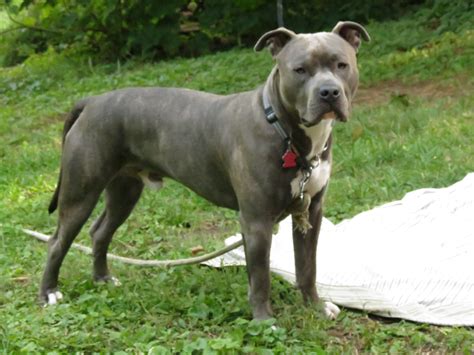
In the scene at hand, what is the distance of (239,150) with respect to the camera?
443cm

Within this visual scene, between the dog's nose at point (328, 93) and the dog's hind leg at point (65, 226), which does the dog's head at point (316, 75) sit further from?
the dog's hind leg at point (65, 226)

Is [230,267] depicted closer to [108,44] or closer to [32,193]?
[32,193]

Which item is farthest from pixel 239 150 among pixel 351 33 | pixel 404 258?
pixel 404 258

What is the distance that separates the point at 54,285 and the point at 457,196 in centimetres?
257

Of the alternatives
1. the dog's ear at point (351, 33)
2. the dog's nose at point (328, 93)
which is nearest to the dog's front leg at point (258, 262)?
the dog's nose at point (328, 93)

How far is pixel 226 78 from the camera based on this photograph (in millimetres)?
10914

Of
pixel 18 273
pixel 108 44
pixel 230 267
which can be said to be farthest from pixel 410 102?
pixel 108 44

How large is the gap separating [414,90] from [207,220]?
3902 millimetres

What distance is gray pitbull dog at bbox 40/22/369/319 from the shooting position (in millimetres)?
4160

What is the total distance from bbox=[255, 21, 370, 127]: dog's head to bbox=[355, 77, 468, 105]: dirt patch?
16.4ft

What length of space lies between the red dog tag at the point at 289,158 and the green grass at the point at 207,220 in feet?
2.58

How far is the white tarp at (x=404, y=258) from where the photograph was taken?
464 cm

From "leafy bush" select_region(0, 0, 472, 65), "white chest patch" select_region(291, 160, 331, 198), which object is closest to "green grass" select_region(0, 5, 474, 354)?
"white chest patch" select_region(291, 160, 331, 198)

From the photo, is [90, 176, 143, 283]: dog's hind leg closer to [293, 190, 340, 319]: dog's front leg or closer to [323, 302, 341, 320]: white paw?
[293, 190, 340, 319]: dog's front leg
